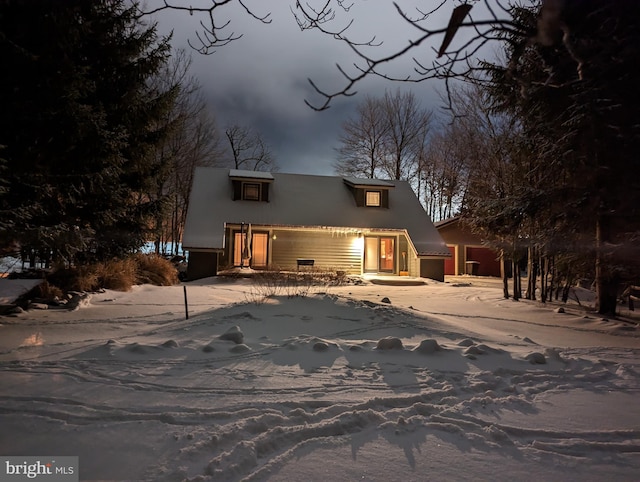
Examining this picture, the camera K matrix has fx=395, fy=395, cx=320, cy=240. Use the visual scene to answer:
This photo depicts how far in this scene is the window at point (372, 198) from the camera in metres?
22.3

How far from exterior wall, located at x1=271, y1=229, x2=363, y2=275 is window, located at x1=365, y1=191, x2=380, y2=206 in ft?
8.27

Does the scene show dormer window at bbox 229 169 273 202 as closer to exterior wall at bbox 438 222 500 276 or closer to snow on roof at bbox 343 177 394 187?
snow on roof at bbox 343 177 394 187

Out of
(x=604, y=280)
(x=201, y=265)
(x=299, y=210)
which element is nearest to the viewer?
(x=604, y=280)

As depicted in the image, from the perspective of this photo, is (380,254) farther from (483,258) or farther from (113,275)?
(113,275)

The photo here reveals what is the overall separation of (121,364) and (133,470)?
A: 2.15 metres

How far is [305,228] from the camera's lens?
770 inches

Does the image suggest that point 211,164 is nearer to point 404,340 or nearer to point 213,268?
point 213,268

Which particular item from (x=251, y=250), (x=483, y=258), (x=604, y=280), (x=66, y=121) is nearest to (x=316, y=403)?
(x=66, y=121)

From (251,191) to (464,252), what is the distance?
14.8m

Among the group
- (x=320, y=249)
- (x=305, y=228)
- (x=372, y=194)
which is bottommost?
(x=320, y=249)

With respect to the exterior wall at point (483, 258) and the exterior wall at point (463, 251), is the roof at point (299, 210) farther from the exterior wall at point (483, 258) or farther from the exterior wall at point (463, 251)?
the exterior wall at point (483, 258)

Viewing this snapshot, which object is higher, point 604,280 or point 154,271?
point 604,280

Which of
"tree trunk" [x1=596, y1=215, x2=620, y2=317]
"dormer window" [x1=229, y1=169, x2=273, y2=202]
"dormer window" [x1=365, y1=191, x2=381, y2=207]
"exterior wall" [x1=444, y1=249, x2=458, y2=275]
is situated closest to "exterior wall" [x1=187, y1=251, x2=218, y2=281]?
"dormer window" [x1=229, y1=169, x2=273, y2=202]

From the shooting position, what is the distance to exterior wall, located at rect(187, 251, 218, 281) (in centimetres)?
1783
